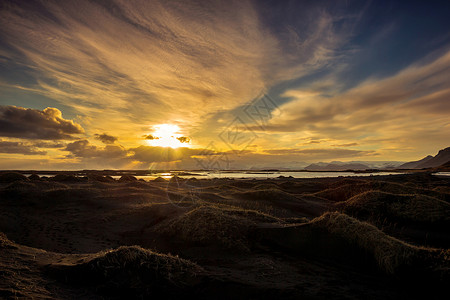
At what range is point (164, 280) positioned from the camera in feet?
19.9

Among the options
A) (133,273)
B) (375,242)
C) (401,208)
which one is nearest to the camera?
(133,273)

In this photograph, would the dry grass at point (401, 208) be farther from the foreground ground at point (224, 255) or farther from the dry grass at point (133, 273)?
the dry grass at point (133, 273)

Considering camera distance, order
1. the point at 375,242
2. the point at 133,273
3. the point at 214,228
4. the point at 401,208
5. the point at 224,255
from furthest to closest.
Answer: the point at 401,208 → the point at 214,228 → the point at 224,255 → the point at 375,242 → the point at 133,273

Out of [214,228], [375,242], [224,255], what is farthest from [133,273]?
[375,242]

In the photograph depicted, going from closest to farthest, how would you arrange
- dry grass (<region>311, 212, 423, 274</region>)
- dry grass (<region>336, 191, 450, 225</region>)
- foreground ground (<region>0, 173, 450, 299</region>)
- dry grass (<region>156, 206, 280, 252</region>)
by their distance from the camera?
foreground ground (<region>0, 173, 450, 299</region>) < dry grass (<region>311, 212, 423, 274</region>) < dry grass (<region>156, 206, 280, 252</region>) < dry grass (<region>336, 191, 450, 225</region>)

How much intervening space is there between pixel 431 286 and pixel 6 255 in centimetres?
1188

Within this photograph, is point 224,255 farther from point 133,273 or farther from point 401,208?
point 401,208

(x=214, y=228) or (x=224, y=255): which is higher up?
(x=214, y=228)

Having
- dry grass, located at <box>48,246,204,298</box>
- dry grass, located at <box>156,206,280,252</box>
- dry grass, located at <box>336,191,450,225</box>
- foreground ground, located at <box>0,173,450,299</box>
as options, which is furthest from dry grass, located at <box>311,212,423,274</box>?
dry grass, located at <box>336,191,450,225</box>

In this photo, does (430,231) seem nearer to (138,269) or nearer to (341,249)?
(341,249)

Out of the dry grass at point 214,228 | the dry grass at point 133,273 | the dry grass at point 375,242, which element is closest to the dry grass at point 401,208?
the dry grass at point 375,242

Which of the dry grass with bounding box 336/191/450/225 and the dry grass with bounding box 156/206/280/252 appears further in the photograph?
the dry grass with bounding box 336/191/450/225

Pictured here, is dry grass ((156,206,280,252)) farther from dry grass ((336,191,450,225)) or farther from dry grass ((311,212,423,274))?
dry grass ((336,191,450,225))

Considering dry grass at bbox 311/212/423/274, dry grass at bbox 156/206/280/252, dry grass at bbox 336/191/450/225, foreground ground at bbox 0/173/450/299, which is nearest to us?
foreground ground at bbox 0/173/450/299
